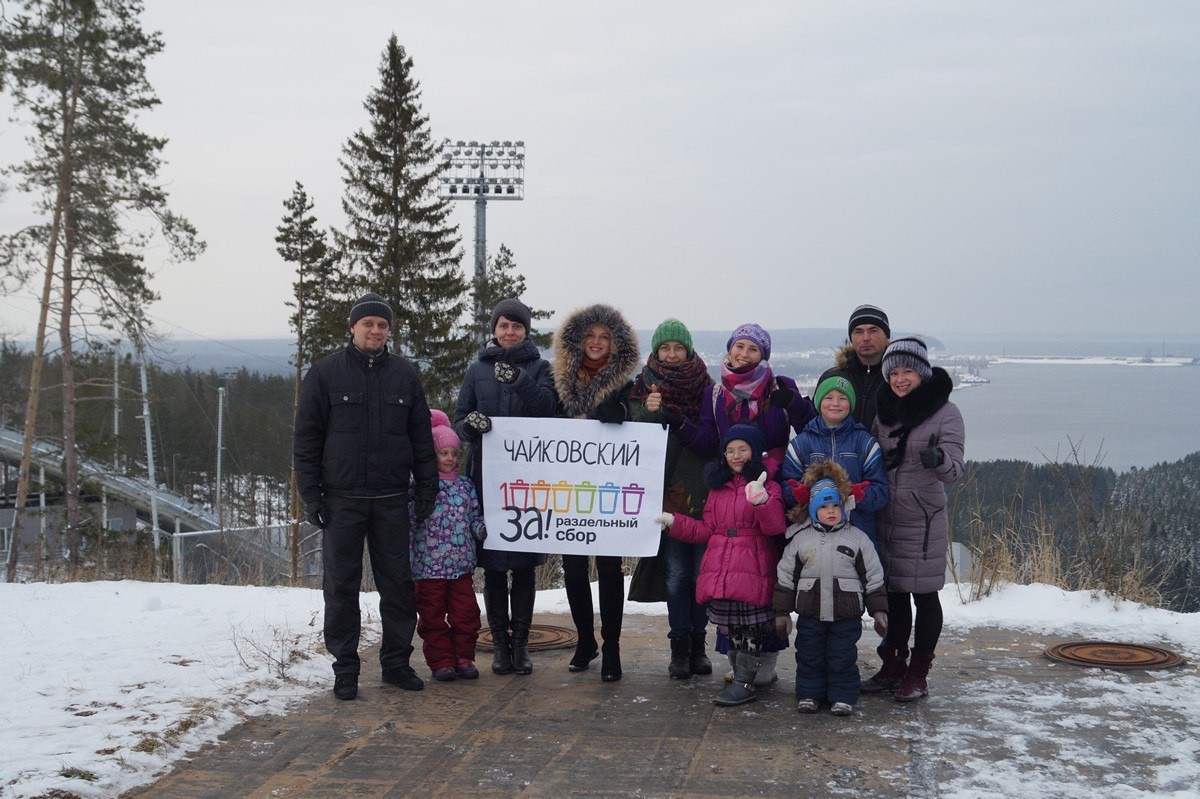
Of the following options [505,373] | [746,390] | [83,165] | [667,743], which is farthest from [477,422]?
[83,165]

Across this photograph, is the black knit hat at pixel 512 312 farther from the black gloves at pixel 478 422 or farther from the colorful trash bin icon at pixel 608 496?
the colorful trash bin icon at pixel 608 496

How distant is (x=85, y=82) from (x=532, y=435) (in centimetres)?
2308

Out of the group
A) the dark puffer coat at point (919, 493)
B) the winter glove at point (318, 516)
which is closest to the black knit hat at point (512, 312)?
the winter glove at point (318, 516)

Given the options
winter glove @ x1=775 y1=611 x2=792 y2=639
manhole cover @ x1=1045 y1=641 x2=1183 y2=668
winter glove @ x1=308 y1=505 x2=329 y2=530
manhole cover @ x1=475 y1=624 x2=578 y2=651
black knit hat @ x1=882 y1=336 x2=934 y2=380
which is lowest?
manhole cover @ x1=475 y1=624 x2=578 y2=651

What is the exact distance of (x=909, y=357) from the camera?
5582 mm

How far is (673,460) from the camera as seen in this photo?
6199 mm

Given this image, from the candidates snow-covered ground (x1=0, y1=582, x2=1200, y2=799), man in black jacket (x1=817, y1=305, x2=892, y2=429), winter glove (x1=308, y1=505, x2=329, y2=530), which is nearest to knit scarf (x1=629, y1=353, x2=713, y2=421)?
man in black jacket (x1=817, y1=305, x2=892, y2=429)

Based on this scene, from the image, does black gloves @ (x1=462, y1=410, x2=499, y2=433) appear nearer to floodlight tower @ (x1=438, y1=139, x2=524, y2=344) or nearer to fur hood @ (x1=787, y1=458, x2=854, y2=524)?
fur hood @ (x1=787, y1=458, x2=854, y2=524)

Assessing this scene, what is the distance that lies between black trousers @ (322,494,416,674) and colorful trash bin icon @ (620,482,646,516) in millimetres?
1279

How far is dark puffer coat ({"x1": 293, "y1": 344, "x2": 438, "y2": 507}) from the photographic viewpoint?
19.0 ft

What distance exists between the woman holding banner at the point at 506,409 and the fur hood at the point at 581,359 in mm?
162

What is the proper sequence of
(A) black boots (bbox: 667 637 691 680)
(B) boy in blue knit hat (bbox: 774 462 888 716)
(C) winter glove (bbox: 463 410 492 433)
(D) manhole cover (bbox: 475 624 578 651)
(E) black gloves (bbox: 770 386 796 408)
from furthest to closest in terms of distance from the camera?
(D) manhole cover (bbox: 475 624 578 651)
(C) winter glove (bbox: 463 410 492 433)
(A) black boots (bbox: 667 637 691 680)
(E) black gloves (bbox: 770 386 796 408)
(B) boy in blue knit hat (bbox: 774 462 888 716)

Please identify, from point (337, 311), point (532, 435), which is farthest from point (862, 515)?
point (337, 311)

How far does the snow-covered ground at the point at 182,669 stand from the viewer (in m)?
4.59
